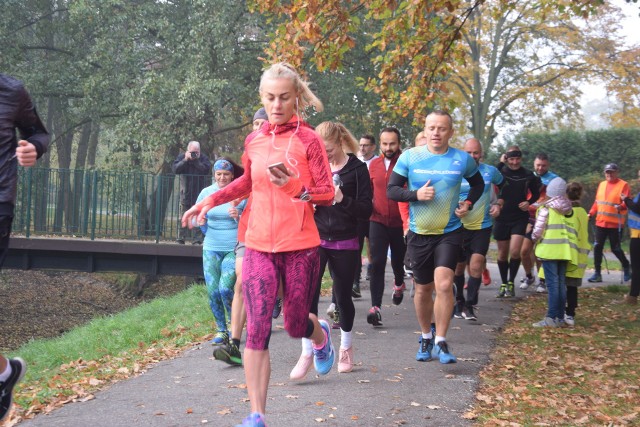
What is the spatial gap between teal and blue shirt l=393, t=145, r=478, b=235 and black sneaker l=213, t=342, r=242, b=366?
1949 millimetres

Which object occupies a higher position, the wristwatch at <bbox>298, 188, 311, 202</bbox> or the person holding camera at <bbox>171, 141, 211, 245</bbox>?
the person holding camera at <bbox>171, 141, 211, 245</bbox>

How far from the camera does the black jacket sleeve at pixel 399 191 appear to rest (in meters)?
7.89

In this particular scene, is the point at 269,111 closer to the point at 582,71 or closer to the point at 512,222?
the point at 512,222

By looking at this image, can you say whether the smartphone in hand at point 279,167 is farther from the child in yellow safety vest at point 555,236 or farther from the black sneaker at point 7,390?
the child in yellow safety vest at point 555,236

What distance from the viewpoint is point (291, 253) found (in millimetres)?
5492

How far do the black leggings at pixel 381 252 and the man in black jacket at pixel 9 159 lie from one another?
564 cm

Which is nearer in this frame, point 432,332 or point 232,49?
point 432,332

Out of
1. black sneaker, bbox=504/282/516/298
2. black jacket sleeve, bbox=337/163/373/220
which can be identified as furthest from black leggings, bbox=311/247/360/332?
black sneaker, bbox=504/282/516/298

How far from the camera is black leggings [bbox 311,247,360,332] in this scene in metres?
7.78

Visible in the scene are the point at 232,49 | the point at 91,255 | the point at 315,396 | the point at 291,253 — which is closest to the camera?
the point at 291,253

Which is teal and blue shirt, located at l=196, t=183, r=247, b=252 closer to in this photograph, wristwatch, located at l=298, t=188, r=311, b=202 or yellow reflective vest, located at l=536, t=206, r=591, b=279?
wristwatch, located at l=298, t=188, r=311, b=202

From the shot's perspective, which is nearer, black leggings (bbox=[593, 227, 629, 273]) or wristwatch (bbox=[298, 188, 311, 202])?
wristwatch (bbox=[298, 188, 311, 202])

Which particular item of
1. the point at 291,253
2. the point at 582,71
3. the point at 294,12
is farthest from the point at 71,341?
the point at 582,71

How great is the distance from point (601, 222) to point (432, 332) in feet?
32.2
